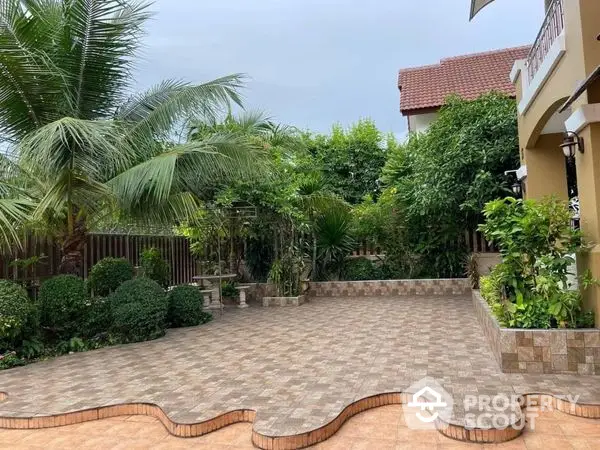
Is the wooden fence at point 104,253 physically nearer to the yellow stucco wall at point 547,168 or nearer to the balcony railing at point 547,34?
the balcony railing at point 547,34

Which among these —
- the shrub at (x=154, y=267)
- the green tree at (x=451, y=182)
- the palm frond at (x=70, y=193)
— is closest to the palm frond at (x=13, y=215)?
the palm frond at (x=70, y=193)

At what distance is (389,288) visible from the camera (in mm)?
11375

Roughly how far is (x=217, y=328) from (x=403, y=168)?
26.1 ft

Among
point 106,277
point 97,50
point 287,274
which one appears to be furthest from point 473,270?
point 97,50

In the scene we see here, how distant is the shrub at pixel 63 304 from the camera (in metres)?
6.38

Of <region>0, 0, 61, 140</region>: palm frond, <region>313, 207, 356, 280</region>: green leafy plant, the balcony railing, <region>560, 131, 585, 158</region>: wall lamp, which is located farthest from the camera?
<region>313, 207, 356, 280</region>: green leafy plant

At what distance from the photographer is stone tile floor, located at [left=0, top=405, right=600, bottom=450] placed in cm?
317

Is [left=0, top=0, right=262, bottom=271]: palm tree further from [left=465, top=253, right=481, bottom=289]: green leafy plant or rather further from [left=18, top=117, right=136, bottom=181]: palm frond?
[left=465, top=253, right=481, bottom=289]: green leafy plant

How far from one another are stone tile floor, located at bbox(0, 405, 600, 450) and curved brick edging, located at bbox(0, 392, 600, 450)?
5cm

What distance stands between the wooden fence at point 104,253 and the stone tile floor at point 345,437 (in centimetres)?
420

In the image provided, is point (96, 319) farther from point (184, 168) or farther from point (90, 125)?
point (90, 125)

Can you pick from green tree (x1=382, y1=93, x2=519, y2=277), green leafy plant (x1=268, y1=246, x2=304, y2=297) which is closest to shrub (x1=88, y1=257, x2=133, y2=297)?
green leafy plant (x1=268, y1=246, x2=304, y2=297)

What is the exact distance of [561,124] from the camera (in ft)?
23.4

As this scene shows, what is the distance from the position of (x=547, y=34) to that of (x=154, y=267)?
8.43 meters
